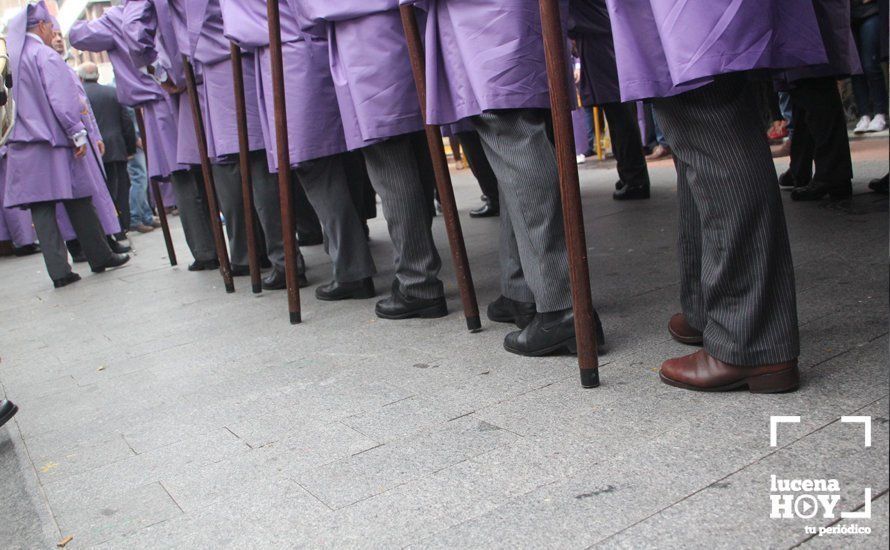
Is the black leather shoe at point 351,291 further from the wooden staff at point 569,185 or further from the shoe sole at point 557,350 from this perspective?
the wooden staff at point 569,185

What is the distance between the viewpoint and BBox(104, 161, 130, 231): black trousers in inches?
415

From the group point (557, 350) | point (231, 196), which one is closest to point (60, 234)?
point (231, 196)

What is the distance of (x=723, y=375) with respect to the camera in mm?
2354

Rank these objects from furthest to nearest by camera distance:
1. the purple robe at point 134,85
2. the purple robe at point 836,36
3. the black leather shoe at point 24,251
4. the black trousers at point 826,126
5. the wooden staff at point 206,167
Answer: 1. the black leather shoe at point 24,251
2. the purple robe at point 134,85
3. the wooden staff at point 206,167
4. the black trousers at point 826,126
5. the purple robe at point 836,36

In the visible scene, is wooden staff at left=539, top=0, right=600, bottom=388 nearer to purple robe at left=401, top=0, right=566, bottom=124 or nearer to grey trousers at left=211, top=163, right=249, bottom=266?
purple robe at left=401, top=0, right=566, bottom=124

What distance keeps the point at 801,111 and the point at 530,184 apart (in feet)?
9.62

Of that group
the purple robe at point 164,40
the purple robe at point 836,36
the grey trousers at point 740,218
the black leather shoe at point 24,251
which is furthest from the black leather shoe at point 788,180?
the black leather shoe at point 24,251

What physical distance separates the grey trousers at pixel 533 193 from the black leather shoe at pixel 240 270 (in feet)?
10.4

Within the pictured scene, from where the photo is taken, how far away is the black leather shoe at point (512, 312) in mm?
3375

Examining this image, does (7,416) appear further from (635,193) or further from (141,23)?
(635,193)

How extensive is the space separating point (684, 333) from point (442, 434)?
0.90 m

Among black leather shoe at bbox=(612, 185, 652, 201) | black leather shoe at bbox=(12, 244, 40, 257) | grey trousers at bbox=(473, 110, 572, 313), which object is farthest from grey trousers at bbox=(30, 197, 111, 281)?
grey trousers at bbox=(473, 110, 572, 313)

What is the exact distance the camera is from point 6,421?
320 cm

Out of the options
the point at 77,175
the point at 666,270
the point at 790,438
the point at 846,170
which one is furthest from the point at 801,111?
the point at 77,175
